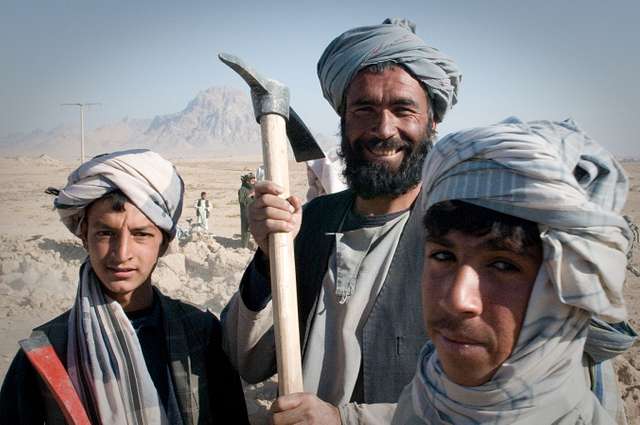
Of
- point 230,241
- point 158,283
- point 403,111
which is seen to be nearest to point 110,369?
point 403,111

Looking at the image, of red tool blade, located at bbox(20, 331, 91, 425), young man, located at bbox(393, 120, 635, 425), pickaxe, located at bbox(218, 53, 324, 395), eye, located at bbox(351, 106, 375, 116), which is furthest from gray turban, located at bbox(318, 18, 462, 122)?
red tool blade, located at bbox(20, 331, 91, 425)

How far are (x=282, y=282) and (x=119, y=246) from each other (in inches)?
27.3

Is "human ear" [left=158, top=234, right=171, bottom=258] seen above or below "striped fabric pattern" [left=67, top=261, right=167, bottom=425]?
above

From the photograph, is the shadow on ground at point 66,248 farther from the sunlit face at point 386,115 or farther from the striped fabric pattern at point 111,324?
the sunlit face at point 386,115

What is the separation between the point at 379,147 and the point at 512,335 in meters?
1.09

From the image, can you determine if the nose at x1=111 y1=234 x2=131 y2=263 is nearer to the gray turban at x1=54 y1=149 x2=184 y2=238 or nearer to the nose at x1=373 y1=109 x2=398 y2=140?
the gray turban at x1=54 y1=149 x2=184 y2=238

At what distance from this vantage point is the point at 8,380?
5.68ft

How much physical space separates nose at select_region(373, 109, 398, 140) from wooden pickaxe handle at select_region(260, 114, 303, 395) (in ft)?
1.42

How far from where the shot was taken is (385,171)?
194cm

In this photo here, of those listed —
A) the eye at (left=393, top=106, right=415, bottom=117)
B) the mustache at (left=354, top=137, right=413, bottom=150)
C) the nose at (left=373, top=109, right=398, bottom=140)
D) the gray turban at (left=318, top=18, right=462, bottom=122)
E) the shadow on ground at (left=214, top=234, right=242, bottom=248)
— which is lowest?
the shadow on ground at (left=214, top=234, right=242, bottom=248)

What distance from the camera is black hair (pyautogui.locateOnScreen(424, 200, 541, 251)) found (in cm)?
107

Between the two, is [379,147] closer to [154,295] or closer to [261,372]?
[261,372]

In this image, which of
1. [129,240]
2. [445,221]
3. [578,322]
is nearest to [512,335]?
[578,322]

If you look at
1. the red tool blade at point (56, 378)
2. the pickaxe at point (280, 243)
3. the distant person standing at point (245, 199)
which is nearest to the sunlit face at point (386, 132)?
the pickaxe at point (280, 243)
